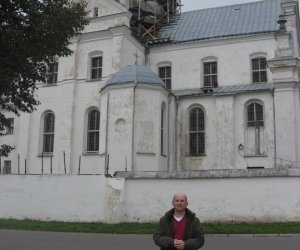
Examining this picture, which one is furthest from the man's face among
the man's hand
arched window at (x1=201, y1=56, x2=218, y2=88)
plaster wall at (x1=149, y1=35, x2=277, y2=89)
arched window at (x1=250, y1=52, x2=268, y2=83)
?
arched window at (x1=201, y1=56, x2=218, y2=88)

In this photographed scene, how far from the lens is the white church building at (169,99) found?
26109 millimetres

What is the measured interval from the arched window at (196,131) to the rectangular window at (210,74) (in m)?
2.61

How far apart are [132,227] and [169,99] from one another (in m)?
12.2

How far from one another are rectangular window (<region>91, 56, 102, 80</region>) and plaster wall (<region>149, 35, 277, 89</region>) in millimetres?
4115

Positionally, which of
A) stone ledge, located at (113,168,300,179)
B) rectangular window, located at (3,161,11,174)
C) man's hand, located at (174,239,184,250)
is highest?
rectangular window, located at (3,161,11,174)

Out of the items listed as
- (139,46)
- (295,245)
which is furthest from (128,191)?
(139,46)

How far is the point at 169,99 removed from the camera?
1135 inches

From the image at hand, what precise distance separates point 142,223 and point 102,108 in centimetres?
962

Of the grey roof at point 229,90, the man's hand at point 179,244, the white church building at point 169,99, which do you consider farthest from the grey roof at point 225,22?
the man's hand at point 179,244

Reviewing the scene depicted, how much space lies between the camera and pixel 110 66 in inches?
1190

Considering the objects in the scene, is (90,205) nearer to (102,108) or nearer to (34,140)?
(102,108)

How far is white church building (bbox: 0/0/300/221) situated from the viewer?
26.1 metres

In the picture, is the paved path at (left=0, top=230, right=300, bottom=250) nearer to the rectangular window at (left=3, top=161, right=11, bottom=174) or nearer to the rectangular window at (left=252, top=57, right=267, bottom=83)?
the rectangular window at (left=3, top=161, right=11, bottom=174)

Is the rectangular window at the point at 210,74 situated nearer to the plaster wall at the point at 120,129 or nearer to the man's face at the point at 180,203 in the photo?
the plaster wall at the point at 120,129
